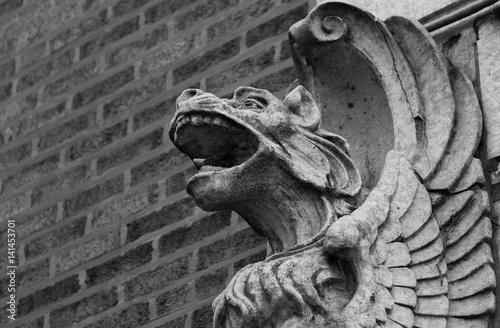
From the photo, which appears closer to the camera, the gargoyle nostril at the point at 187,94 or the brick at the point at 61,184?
the gargoyle nostril at the point at 187,94

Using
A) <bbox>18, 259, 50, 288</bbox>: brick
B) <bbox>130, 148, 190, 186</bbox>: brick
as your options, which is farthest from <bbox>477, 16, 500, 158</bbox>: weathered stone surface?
<bbox>18, 259, 50, 288</bbox>: brick

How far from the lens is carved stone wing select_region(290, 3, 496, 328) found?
12.0 ft

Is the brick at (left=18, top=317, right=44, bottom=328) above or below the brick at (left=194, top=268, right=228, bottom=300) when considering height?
above

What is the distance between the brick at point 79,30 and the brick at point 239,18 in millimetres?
644

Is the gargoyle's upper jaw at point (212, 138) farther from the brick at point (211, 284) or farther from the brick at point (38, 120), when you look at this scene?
the brick at point (38, 120)

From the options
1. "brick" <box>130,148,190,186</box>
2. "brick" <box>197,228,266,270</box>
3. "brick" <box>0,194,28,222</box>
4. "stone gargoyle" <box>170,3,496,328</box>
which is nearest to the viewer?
"stone gargoyle" <box>170,3,496,328</box>

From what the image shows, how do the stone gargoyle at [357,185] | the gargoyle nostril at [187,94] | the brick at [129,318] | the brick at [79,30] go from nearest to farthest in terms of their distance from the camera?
the stone gargoyle at [357,185]
the gargoyle nostril at [187,94]
the brick at [129,318]
the brick at [79,30]

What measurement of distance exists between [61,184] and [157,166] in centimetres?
50

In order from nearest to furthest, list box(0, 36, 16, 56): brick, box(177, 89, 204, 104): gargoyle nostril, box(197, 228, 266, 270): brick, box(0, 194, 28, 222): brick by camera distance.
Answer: box(177, 89, 204, 104): gargoyle nostril < box(197, 228, 266, 270): brick < box(0, 194, 28, 222): brick < box(0, 36, 16, 56): brick

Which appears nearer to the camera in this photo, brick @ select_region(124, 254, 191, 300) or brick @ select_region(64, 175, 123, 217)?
brick @ select_region(124, 254, 191, 300)

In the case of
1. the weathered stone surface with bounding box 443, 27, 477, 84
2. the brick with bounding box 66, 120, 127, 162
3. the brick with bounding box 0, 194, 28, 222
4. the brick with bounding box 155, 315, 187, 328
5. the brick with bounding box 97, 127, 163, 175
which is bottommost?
the brick with bounding box 155, 315, 187, 328

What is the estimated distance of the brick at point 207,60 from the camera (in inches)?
206

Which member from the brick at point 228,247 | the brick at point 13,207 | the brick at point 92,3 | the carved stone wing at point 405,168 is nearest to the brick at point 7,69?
the brick at point 92,3

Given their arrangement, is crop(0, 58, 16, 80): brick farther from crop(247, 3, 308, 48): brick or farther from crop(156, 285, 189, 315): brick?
crop(156, 285, 189, 315): brick
